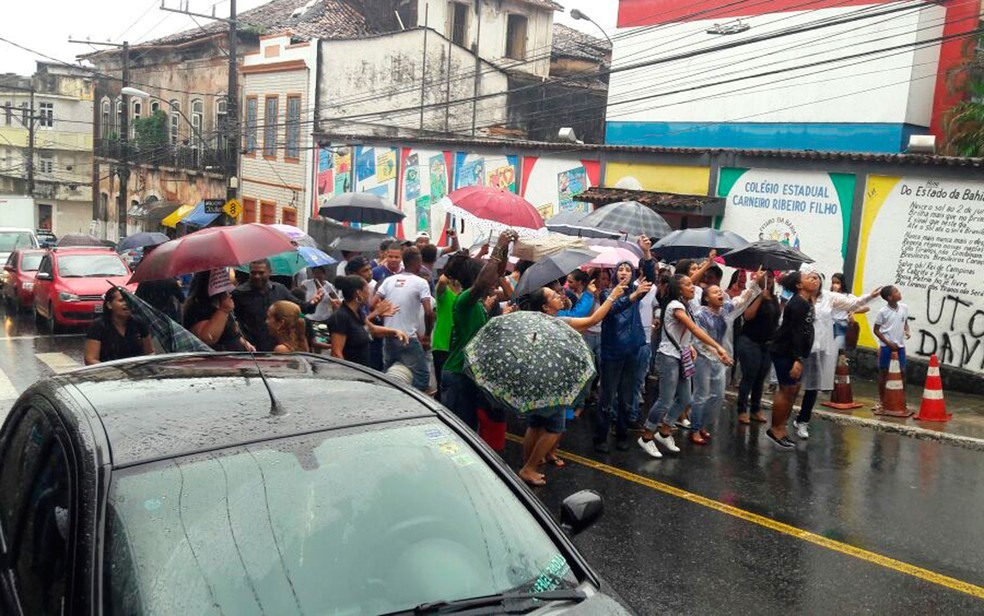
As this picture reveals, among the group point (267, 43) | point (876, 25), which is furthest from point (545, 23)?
point (876, 25)

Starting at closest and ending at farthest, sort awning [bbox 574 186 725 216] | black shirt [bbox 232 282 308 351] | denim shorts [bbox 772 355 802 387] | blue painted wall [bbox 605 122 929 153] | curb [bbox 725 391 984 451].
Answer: black shirt [bbox 232 282 308 351] < denim shorts [bbox 772 355 802 387] < curb [bbox 725 391 984 451] < awning [bbox 574 186 725 216] < blue painted wall [bbox 605 122 929 153]

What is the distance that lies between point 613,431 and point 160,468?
23.9 ft

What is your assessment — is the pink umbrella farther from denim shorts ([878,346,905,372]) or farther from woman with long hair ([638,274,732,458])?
denim shorts ([878,346,905,372])

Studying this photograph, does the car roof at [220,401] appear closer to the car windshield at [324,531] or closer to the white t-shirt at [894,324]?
the car windshield at [324,531]

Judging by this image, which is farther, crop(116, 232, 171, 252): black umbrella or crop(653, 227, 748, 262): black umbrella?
crop(116, 232, 171, 252): black umbrella

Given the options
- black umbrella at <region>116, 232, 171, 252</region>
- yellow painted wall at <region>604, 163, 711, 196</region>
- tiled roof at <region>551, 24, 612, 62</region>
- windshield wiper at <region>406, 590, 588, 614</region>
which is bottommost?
black umbrella at <region>116, 232, 171, 252</region>

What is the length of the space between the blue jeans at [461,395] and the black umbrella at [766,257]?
4.76 m

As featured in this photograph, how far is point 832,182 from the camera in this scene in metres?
16.9

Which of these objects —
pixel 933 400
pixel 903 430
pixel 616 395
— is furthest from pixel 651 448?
pixel 933 400

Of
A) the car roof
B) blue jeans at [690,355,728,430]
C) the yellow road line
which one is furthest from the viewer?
blue jeans at [690,355,728,430]

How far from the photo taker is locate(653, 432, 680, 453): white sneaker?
9.52 metres

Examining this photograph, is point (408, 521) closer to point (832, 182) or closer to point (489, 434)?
point (489, 434)

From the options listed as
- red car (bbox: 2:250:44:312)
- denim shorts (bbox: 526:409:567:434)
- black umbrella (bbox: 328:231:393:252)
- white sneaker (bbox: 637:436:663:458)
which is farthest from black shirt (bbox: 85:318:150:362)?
red car (bbox: 2:250:44:312)

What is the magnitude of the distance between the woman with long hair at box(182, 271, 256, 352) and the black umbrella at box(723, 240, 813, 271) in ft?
19.1
